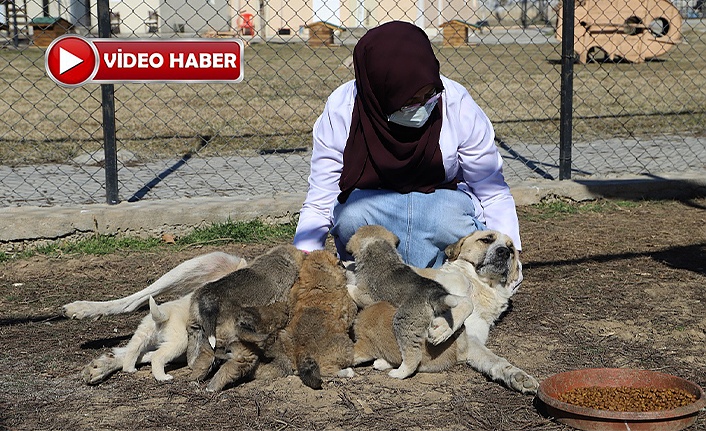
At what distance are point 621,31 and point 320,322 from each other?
17364 mm

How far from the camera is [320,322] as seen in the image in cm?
403

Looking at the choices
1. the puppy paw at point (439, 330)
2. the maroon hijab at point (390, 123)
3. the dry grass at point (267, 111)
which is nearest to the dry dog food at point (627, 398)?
the puppy paw at point (439, 330)

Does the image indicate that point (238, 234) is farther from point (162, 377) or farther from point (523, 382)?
point (523, 382)

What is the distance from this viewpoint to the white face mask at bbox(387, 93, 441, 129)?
14.9 feet

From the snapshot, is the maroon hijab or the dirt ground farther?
the maroon hijab

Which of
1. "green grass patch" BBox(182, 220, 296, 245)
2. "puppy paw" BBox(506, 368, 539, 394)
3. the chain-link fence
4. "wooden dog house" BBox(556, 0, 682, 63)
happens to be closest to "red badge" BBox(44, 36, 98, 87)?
the chain-link fence

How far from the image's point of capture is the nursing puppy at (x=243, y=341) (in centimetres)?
387

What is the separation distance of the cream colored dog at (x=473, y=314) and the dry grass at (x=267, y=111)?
4942mm

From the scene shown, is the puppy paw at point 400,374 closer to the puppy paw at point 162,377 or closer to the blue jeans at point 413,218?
the blue jeans at point 413,218

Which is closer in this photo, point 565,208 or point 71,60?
point 71,60

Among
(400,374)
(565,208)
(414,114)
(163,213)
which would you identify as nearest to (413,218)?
(414,114)

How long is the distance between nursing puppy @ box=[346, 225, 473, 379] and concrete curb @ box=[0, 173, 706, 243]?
2.87 m

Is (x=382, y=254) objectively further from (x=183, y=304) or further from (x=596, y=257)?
(x=596, y=257)

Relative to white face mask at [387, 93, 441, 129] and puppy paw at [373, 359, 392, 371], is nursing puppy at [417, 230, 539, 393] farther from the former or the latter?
white face mask at [387, 93, 441, 129]
